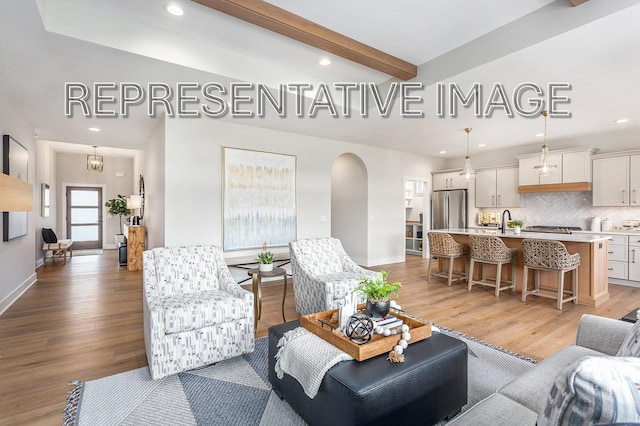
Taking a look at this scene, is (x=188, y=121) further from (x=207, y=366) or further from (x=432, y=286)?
(x=432, y=286)

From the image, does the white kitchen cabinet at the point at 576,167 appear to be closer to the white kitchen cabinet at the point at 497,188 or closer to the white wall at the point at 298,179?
the white kitchen cabinet at the point at 497,188

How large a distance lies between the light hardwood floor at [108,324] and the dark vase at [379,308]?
1500 mm

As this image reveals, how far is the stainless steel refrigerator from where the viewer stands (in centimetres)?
770

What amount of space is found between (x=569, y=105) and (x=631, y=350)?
13.9ft

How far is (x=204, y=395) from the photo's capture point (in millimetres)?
2133

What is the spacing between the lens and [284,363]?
6.01 ft

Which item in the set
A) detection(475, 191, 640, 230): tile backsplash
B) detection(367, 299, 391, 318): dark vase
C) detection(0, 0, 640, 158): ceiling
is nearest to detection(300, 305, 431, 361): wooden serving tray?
detection(367, 299, 391, 318): dark vase

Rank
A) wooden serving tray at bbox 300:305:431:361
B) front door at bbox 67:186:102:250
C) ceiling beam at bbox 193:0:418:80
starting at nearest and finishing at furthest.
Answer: wooden serving tray at bbox 300:305:431:361 → ceiling beam at bbox 193:0:418:80 → front door at bbox 67:186:102:250

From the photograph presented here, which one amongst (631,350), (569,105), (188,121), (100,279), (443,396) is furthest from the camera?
(100,279)

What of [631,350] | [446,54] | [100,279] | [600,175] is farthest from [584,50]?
[100,279]

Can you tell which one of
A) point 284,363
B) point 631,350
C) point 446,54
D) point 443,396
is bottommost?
point 443,396

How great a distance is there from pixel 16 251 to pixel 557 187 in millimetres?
8912

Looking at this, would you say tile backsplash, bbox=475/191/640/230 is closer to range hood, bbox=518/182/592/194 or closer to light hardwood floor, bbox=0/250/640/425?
range hood, bbox=518/182/592/194

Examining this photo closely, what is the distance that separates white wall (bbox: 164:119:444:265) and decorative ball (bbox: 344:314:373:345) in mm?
3492
